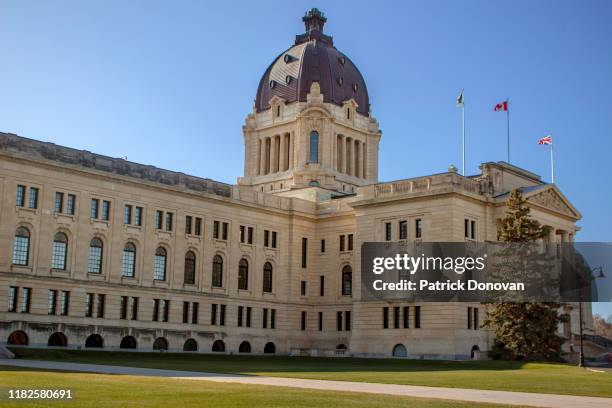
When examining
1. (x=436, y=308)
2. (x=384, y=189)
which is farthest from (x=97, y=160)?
(x=436, y=308)

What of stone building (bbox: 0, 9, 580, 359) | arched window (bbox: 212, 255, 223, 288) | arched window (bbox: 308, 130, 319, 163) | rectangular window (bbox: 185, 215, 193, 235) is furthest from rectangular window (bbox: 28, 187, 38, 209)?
arched window (bbox: 308, 130, 319, 163)

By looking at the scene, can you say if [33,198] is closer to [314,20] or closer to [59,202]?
[59,202]

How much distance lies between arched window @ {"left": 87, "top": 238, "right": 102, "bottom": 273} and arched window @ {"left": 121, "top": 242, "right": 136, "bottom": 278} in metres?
2.38

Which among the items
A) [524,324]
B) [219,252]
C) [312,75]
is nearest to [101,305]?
[219,252]

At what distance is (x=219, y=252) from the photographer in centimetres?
7925

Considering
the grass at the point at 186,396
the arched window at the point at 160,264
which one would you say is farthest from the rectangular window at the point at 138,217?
the grass at the point at 186,396

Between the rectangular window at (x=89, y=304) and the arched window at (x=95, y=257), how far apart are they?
2107mm

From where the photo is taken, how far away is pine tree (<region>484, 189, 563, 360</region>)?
60.6m

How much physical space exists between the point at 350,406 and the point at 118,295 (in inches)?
2046

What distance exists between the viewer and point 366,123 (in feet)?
343

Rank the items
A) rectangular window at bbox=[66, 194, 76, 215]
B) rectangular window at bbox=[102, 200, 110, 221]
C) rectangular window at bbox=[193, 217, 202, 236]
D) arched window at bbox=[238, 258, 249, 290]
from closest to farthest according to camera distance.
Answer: rectangular window at bbox=[66, 194, 76, 215] → rectangular window at bbox=[102, 200, 110, 221] → rectangular window at bbox=[193, 217, 202, 236] → arched window at bbox=[238, 258, 249, 290]

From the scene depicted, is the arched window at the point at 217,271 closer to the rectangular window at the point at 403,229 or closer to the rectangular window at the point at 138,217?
the rectangular window at the point at 138,217

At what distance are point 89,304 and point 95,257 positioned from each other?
13.2ft

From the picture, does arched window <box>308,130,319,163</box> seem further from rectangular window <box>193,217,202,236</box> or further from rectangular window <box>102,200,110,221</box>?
rectangular window <box>102,200,110,221</box>
